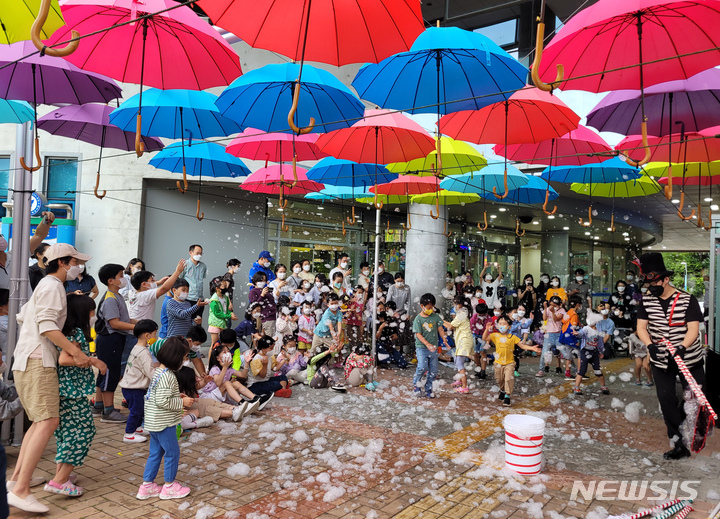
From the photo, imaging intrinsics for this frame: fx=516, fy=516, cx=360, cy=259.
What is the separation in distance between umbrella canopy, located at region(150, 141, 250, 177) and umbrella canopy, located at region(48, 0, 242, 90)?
302 cm

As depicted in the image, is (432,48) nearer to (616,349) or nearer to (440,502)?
(440,502)

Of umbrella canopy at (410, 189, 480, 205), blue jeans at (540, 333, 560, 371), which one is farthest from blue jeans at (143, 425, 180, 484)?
umbrella canopy at (410, 189, 480, 205)

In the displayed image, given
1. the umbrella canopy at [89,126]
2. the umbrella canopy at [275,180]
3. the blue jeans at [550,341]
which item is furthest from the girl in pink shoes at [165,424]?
the blue jeans at [550,341]

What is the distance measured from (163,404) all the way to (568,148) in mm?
7159

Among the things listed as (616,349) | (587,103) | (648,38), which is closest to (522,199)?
(587,103)

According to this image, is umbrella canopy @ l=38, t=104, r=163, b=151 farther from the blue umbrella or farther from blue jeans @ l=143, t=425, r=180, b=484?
blue jeans @ l=143, t=425, r=180, b=484

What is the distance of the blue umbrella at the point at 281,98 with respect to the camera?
6.34 m

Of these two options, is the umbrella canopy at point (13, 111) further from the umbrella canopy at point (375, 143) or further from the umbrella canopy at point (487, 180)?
the umbrella canopy at point (487, 180)

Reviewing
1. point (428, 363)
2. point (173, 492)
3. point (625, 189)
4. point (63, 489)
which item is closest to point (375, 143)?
point (428, 363)

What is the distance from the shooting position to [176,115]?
24.2 ft

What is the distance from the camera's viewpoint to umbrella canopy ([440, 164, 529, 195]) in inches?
391

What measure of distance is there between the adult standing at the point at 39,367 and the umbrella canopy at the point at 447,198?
852cm

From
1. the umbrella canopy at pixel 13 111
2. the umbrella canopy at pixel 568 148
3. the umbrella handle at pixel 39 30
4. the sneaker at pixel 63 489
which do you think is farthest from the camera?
the umbrella canopy at pixel 568 148

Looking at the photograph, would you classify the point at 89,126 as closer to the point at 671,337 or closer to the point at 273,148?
the point at 273,148
